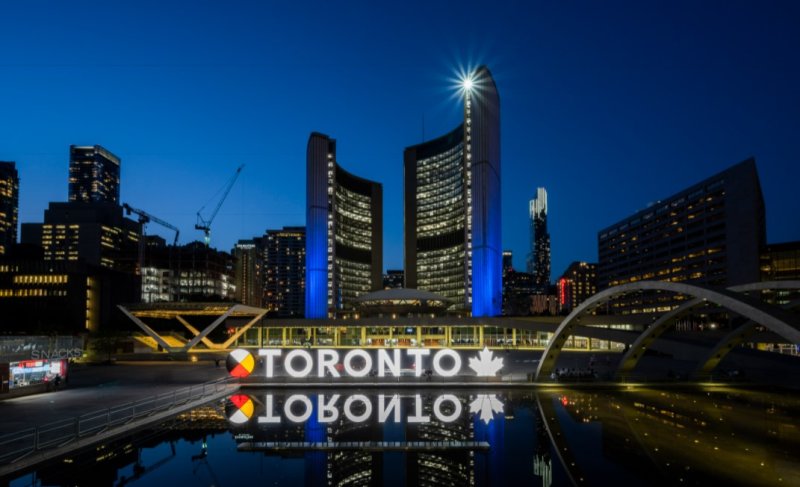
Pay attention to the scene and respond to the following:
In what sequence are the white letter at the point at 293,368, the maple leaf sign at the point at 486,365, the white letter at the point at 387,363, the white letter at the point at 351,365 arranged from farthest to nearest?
the maple leaf sign at the point at 486,365 < the white letter at the point at 387,363 < the white letter at the point at 351,365 < the white letter at the point at 293,368

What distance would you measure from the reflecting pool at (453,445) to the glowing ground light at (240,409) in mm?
124

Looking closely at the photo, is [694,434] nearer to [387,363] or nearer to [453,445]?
[453,445]

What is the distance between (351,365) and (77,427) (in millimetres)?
20330

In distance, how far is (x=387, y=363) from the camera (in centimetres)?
3984

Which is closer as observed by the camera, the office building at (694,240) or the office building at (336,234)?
the office building at (694,240)

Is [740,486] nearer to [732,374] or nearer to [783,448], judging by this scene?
[783,448]

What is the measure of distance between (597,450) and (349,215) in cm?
16332

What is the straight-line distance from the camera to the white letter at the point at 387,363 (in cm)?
3947

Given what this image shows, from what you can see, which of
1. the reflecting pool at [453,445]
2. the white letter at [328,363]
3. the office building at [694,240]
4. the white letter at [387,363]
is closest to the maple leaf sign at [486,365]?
the white letter at [387,363]

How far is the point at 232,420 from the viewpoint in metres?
27.1

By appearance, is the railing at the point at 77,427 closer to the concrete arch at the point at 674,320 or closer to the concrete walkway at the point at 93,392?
the concrete walkway at the point at 93,392

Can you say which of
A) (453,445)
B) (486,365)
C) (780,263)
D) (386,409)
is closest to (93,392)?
(386,409)

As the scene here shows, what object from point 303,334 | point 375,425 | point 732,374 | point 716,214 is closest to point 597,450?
point 375,425

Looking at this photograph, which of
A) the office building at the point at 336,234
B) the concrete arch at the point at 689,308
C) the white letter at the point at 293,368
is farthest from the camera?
the office building at the point at 336,234
